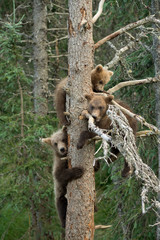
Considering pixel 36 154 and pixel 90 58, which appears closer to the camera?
pixel 90 58

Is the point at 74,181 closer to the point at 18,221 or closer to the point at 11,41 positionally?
the point at 11,41

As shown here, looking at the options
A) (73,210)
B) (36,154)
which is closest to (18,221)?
(36,154)

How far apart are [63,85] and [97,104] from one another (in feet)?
4.19

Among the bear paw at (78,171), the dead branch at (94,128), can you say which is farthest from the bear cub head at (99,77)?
the bear paw at (78,171)

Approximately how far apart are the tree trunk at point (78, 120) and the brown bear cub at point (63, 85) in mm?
1121

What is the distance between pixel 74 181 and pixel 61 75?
26.5 feet

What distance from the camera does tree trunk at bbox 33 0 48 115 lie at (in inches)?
438

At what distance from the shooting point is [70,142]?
551cm

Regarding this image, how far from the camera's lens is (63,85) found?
22.0ft

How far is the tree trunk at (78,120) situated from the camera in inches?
210

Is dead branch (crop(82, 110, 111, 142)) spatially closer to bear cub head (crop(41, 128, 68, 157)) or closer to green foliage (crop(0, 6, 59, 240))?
bear cub head (crop(41, 128, 68, 157))

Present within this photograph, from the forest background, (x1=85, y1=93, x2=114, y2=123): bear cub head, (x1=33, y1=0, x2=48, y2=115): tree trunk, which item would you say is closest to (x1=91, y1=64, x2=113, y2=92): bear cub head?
the forest background

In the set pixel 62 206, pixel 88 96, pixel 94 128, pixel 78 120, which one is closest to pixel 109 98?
pixel 88 96

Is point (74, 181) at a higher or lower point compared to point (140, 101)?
lower
